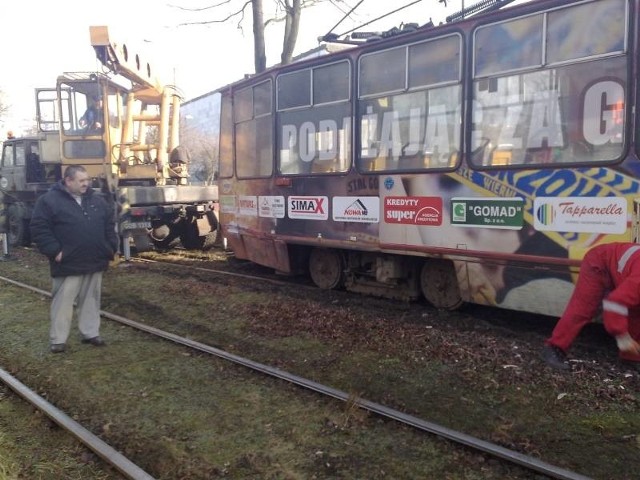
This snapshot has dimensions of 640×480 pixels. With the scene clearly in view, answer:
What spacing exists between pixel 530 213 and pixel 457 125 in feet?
4.06

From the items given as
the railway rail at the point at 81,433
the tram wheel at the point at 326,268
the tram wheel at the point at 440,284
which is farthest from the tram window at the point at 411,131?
the railway rail at the point at 81,433

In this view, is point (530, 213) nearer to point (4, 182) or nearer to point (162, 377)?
point (162, 377)

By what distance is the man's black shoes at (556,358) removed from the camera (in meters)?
4.75

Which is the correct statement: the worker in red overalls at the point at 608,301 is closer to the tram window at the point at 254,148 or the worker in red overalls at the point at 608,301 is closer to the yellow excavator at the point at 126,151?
the tram window at the point at 254,148

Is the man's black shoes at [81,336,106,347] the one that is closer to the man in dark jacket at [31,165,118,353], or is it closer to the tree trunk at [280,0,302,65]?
the man in dark jacket at [31,165,118,353]

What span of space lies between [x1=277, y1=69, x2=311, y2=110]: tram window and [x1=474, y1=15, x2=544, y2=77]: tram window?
2558 mm

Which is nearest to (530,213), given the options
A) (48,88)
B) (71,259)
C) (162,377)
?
(162,377)

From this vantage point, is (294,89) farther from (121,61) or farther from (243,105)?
(121,61)

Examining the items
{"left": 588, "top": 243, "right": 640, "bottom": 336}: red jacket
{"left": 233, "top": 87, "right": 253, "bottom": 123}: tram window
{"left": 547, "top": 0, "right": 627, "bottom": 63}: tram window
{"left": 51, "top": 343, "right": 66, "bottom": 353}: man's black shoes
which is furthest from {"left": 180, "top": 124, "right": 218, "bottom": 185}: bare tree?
{"left": 588, "top": 243, "right": 640, "bottom": 336}: red jacket

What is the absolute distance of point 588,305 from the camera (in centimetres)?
455

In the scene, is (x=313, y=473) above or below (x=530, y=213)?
below

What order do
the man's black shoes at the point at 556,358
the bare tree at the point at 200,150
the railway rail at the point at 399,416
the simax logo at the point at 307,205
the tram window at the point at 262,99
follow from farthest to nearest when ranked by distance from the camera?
the bare tree at the point at 200,150, the tram window at the point at 262,99, the simax logo at the point at 307,205, the man's black shoes at the point at 556,358, the railway rail at the point at 399,416

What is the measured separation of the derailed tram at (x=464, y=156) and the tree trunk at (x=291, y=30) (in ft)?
22.4

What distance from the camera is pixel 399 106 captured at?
6.66 m
